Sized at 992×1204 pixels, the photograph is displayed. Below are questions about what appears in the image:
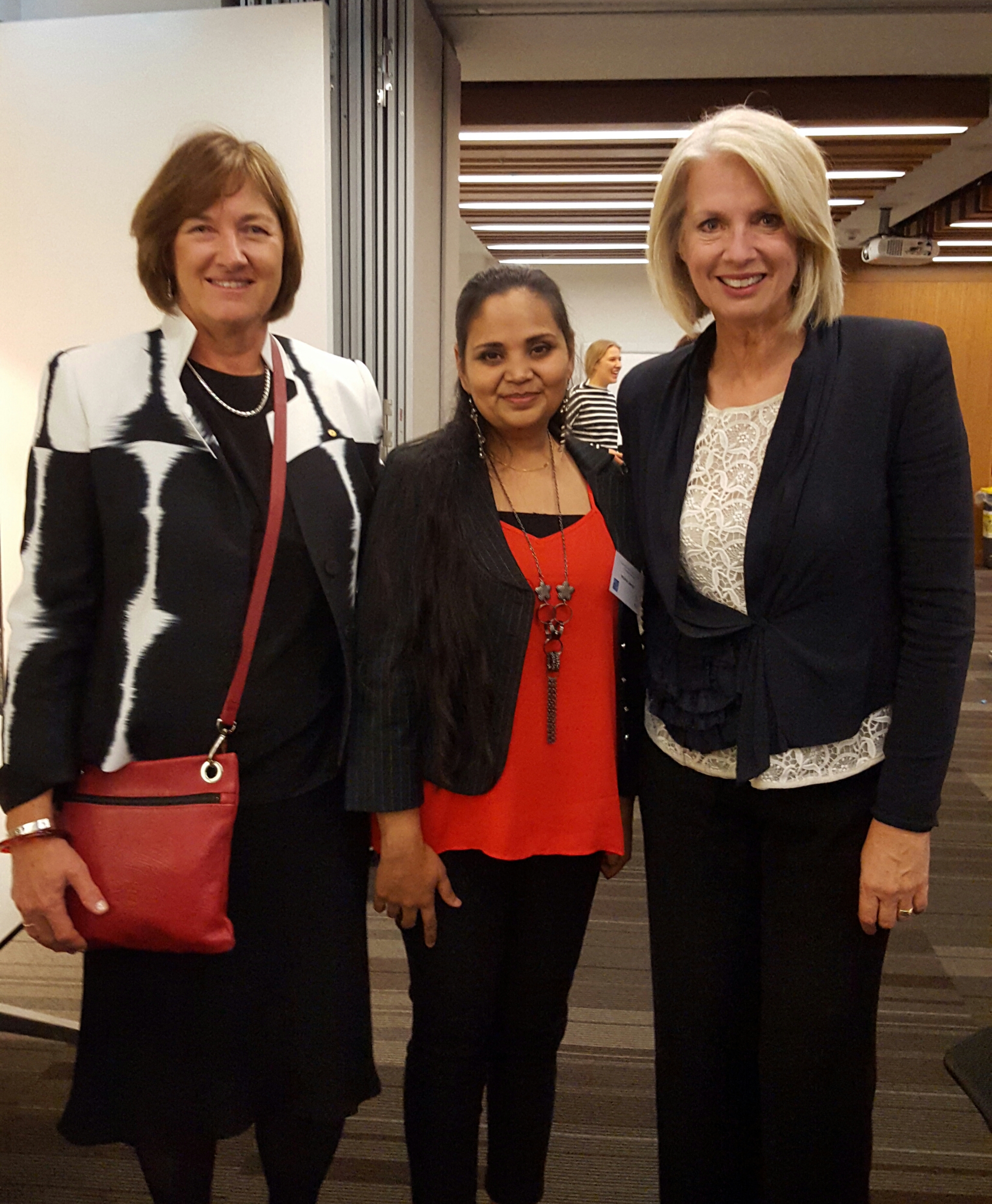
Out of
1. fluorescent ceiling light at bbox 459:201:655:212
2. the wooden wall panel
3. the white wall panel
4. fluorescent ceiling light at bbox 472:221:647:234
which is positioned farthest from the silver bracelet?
the wooden wall panel

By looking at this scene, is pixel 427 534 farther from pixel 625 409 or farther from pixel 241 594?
pixel 625 409

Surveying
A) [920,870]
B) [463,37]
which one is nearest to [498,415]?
[920,870]

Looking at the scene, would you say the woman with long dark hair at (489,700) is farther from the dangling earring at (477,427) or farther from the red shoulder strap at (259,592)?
the red shoulder strap at (259,592)

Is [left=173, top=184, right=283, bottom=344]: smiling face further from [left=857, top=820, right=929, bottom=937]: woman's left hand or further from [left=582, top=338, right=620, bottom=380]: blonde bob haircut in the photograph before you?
[left=582, top=338, right=620, bottom=380]: blonde bob haircut

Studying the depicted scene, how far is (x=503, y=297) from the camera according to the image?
1.41 m

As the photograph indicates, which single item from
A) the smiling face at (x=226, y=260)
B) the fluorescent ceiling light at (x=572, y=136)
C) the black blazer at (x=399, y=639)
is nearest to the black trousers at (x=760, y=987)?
the black blazer at (x=399, y=639)

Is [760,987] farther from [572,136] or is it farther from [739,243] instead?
[572,136]

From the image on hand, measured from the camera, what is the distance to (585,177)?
6.70 metres

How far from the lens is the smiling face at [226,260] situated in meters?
1.28

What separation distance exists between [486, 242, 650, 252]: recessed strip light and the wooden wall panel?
149 inches

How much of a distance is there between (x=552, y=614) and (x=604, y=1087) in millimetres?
1409

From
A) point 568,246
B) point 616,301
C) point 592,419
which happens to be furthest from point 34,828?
point 616,301

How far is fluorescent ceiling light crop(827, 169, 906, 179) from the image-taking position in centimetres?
677

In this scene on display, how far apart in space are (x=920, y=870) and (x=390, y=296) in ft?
8.71
